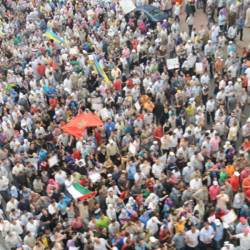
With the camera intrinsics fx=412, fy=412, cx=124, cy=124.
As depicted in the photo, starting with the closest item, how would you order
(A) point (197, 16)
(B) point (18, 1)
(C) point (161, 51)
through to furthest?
(C) point (161, 51), (A) point (197, 16), (B) point (18, 1)

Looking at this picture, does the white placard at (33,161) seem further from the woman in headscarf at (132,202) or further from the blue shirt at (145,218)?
the blue shirt at (145,218)

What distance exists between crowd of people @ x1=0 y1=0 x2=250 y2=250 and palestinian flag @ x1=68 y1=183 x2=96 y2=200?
22 cm

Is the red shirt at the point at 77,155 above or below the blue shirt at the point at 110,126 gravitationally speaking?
below

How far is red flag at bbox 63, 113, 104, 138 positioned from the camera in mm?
15305

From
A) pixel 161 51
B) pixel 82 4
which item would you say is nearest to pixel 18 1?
pixel 82 4

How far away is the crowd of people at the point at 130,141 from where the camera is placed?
1158 centimetres

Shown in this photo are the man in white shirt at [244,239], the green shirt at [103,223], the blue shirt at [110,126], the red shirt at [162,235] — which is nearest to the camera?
the man in white shirt at [244,239]

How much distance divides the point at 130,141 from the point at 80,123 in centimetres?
206

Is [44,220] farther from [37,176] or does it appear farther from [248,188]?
[248,188]

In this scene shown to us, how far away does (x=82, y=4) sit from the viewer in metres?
27.4

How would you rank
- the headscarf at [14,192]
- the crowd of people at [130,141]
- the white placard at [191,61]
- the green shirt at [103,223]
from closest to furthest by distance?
the crowd of people at [130,141] < the green shirt at [103,223] < the headscarf at [14,192] < the white placard at [191,61]

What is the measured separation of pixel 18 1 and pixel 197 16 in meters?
14.9

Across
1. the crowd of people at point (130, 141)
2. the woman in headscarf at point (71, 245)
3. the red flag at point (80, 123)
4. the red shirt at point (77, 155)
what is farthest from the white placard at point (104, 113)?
the woman in headscarf at point (71, 245)

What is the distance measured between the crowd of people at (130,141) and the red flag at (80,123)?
1.00 feet
